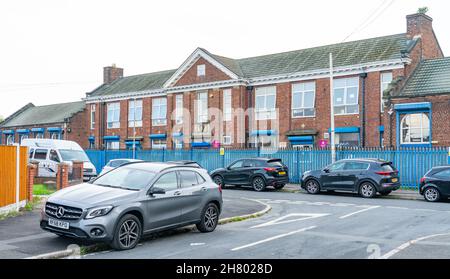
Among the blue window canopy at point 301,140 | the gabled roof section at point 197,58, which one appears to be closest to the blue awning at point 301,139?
the blue window canopy at point 301,140

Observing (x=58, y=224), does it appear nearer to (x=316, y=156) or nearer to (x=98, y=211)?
(x=98, y=211)

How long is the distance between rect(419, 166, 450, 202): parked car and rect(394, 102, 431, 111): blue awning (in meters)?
8.74

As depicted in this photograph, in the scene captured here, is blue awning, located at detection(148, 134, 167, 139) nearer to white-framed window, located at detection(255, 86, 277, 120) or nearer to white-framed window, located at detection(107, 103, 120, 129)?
white-framed window, located at detection(107, 103, 120, 129)

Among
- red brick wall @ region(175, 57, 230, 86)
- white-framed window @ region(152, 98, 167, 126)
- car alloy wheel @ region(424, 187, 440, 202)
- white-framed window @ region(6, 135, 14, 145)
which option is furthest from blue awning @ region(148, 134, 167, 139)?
car alloy wheel @ region(424, 187, 440, 202)

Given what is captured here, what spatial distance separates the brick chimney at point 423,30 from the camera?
3003cm

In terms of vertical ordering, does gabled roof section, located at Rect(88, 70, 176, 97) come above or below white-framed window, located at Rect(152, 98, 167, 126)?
above

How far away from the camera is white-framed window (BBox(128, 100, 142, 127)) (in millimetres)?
43406

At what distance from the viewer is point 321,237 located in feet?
32.6

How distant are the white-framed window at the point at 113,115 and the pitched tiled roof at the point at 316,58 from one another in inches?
176

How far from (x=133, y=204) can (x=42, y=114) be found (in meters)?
49.7

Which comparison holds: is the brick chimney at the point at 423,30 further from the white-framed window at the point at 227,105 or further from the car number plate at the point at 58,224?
the car number plate at the point at 58,224

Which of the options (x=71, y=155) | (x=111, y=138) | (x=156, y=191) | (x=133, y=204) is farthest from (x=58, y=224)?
(x=111, y=138)
